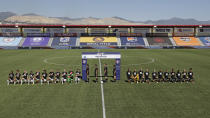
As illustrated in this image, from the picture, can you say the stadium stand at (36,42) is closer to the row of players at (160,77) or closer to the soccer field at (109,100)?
the soccer field at (109,100)

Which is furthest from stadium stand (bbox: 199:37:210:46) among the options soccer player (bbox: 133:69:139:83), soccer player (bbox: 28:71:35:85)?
soccer player (bbox: 28:71:35:85)

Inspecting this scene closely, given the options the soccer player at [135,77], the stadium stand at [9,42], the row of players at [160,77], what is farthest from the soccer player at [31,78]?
the stadium stand at [9,42]

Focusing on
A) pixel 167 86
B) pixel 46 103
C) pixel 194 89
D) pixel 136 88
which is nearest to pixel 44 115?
pixel 46 103

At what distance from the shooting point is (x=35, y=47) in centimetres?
5816

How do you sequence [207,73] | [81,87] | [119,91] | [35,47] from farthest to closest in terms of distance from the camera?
[35,47]
[207,73]
[81,87]
[119,91]

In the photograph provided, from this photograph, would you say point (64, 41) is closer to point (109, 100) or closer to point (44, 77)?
point (44, 77)

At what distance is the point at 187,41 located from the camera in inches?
2491

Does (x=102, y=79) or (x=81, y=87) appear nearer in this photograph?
(x=81, y=87)

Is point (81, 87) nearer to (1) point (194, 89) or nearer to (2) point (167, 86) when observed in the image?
(2) point (167, 86)

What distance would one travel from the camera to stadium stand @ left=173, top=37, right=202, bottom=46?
6138cm

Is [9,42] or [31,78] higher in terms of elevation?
[9,42]

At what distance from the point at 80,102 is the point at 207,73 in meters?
17.4

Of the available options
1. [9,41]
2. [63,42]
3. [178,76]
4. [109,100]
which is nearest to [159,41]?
[63,42]

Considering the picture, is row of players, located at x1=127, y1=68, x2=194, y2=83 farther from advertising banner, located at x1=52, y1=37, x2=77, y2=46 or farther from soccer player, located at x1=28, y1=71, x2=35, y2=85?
advertising banner, located at x1=52, y1=37, x2=77, y2=46
